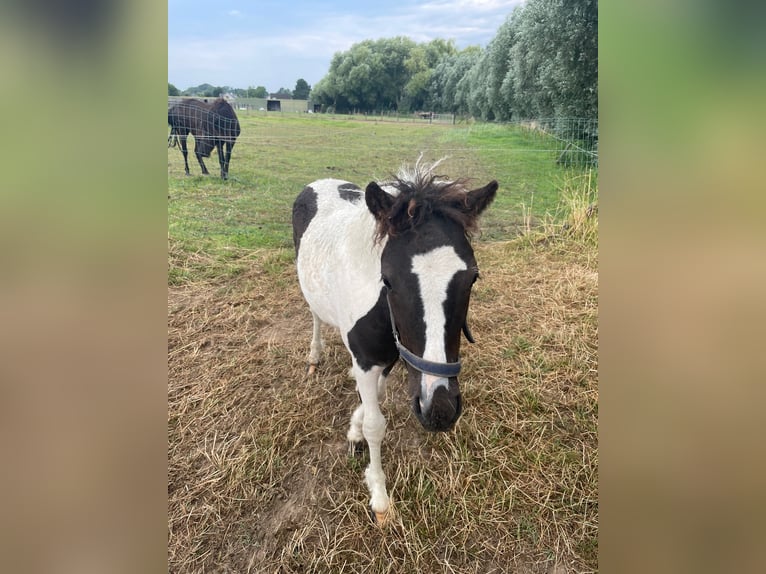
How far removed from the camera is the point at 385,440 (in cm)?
285

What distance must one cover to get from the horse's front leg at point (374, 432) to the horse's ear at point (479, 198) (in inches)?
42.6

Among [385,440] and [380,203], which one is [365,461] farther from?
[380,203]

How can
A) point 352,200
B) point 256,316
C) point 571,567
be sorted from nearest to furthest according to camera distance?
1. point 571,567
2. point 352,200
3. point 256,316

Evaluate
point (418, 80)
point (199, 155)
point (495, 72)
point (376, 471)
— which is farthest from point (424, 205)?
point (418, 80)

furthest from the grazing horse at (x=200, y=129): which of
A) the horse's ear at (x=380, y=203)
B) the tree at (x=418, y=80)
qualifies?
the tree at (x=418, y=80)

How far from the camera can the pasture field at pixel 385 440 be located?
85.4 inches

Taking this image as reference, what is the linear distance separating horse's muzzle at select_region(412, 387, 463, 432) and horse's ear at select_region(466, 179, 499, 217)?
89 cm

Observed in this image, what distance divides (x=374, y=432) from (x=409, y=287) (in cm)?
123
